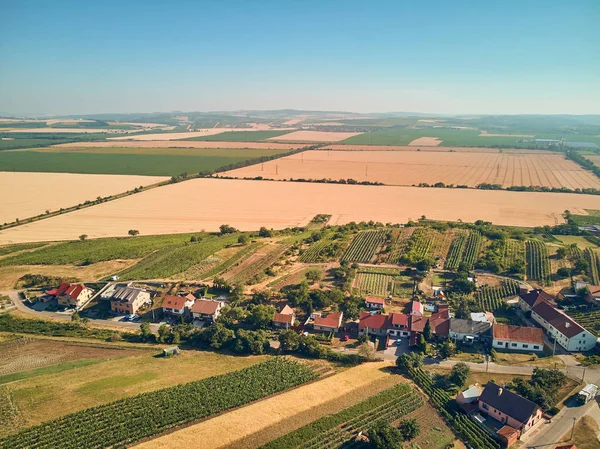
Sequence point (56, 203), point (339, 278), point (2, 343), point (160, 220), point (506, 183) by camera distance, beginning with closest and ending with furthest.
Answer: point (2, 343)
point (339, 278)
point (160, 220)
point (56, 203)
point (506, 183)

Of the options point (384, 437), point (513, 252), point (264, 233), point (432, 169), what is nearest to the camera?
point (384, 437)

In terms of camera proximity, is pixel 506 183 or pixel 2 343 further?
pixel 506 183

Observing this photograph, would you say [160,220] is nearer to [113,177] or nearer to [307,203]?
[307,203]

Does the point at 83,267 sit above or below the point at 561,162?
below

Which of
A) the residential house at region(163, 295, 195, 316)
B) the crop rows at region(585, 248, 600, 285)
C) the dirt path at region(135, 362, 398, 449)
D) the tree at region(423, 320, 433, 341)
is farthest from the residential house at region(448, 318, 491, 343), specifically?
the residential house at region(163, 295, 195, 316)

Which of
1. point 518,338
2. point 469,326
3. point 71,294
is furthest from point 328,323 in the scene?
point 71,294

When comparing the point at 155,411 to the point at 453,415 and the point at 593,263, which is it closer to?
the point at 453,415

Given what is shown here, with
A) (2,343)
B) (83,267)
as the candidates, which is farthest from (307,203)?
(2,343)
